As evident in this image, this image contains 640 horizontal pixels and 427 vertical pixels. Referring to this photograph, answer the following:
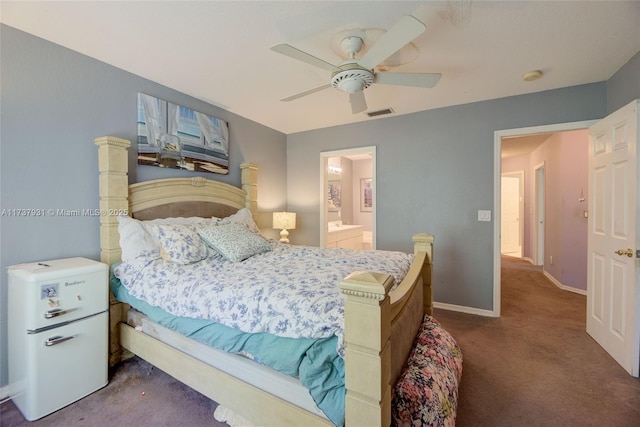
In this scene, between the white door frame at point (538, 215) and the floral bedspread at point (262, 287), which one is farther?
the white door frame at point (538, 215)

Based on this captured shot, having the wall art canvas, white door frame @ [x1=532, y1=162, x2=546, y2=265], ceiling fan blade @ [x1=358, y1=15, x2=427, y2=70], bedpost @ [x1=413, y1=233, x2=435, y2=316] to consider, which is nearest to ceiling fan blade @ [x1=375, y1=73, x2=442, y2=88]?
ceiling fan blade @ [x1=358, y1=15, x2=427, y2=70]

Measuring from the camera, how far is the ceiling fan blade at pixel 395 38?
1402 mm

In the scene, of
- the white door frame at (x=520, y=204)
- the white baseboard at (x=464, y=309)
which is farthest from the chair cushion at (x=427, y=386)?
the white door frame at (x=520, y=204)

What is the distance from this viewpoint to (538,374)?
2.06 m

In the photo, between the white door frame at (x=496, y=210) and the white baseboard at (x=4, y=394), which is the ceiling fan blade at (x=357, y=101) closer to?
the white door frame at (x=496, y=210)

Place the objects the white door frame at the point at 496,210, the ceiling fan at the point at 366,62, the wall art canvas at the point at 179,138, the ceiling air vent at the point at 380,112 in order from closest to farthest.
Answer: the ceiling fan at the point at 366,62 < the wall art canvas at the point at 179,138 < the white door frame at the point at 496,210 < the ceiling air vent at the point at 380,112

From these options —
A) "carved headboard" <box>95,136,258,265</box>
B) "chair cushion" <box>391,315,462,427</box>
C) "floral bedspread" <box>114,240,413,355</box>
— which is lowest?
"chair cushion" <box>391,315,462,427</box>

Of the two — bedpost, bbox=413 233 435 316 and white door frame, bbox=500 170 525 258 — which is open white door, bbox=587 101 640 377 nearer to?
bedpost, bbox=413 233 435 316

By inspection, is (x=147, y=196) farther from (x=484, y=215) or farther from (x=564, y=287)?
(x=564, y=287)

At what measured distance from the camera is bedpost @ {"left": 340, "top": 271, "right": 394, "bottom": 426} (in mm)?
969

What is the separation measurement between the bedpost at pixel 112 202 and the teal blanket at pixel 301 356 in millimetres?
996

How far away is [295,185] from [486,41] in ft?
9.81

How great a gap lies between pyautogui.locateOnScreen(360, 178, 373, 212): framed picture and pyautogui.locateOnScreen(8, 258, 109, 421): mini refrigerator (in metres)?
5.42

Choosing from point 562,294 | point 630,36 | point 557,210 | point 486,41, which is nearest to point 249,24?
point 486,41
